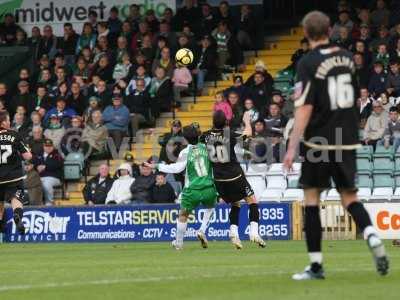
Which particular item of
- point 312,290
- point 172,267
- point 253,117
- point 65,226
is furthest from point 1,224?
point 312,290

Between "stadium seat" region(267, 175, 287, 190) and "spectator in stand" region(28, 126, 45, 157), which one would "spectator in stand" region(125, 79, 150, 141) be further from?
"stadium seat" region(267, 175, 287, 190)

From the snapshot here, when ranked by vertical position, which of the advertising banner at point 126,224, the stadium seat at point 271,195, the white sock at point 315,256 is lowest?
the advertising banner at point 126,224

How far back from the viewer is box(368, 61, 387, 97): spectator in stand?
79.9ft

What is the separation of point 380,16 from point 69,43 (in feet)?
27.8

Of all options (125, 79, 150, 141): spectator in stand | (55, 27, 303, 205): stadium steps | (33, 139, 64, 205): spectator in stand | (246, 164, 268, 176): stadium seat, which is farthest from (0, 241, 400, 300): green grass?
(125, 79, 150, 141): spectator in stand

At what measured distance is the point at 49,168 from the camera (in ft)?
86.4

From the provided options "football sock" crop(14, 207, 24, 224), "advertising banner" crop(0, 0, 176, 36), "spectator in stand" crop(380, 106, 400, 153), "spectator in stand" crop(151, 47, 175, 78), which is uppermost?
"advertising banner" crop(0, 0, 176, 36)

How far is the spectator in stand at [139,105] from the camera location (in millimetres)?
27484

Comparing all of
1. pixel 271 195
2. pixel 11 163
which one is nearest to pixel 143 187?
pixel 271 195

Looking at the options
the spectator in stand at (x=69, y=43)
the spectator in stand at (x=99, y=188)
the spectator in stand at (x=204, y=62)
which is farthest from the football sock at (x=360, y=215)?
the spectator in stand at (x=69, y=43)

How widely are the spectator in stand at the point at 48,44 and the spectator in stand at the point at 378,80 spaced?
387 inches

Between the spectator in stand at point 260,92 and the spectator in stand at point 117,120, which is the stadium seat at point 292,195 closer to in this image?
the spectator in stand at point 260,92

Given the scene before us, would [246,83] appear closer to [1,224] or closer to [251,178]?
[251,178]

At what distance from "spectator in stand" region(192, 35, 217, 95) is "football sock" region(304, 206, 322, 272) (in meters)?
17.7
